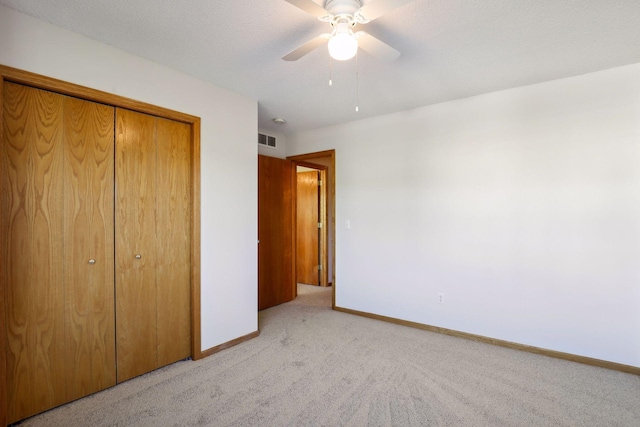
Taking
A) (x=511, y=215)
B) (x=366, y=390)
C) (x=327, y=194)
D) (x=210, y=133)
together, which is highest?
(x=210, y=133)

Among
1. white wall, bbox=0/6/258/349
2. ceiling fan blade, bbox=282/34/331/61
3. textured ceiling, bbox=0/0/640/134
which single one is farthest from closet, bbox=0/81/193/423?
ceiling fan blade, bbox=282/34/331/61

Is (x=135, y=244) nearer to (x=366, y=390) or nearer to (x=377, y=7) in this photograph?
(x=366, y=390)

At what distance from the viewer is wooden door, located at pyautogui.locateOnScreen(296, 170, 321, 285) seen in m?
5.39

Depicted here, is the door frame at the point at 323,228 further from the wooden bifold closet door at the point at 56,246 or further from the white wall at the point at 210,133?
the wooden bifold closet door at the point at 56,246

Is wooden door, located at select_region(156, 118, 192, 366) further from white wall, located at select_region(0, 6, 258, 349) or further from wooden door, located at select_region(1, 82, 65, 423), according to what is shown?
wooden door, located at select_region(1, 82, 65, 423)

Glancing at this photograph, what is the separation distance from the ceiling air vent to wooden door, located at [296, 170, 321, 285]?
122 cm

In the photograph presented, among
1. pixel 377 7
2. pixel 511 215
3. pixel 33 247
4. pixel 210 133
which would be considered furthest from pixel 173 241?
pixel 511 215

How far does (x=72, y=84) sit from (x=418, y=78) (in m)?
2.57

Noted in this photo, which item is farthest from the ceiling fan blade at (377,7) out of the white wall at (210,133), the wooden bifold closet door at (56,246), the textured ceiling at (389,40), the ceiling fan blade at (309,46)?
the wooden bifold closet door at (56,246)

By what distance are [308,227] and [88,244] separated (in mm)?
3637

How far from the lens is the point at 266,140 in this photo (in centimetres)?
426

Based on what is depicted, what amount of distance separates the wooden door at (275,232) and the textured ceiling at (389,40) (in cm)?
148

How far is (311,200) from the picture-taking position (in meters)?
5.45

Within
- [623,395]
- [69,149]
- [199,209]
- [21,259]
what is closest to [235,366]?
[199,209]
